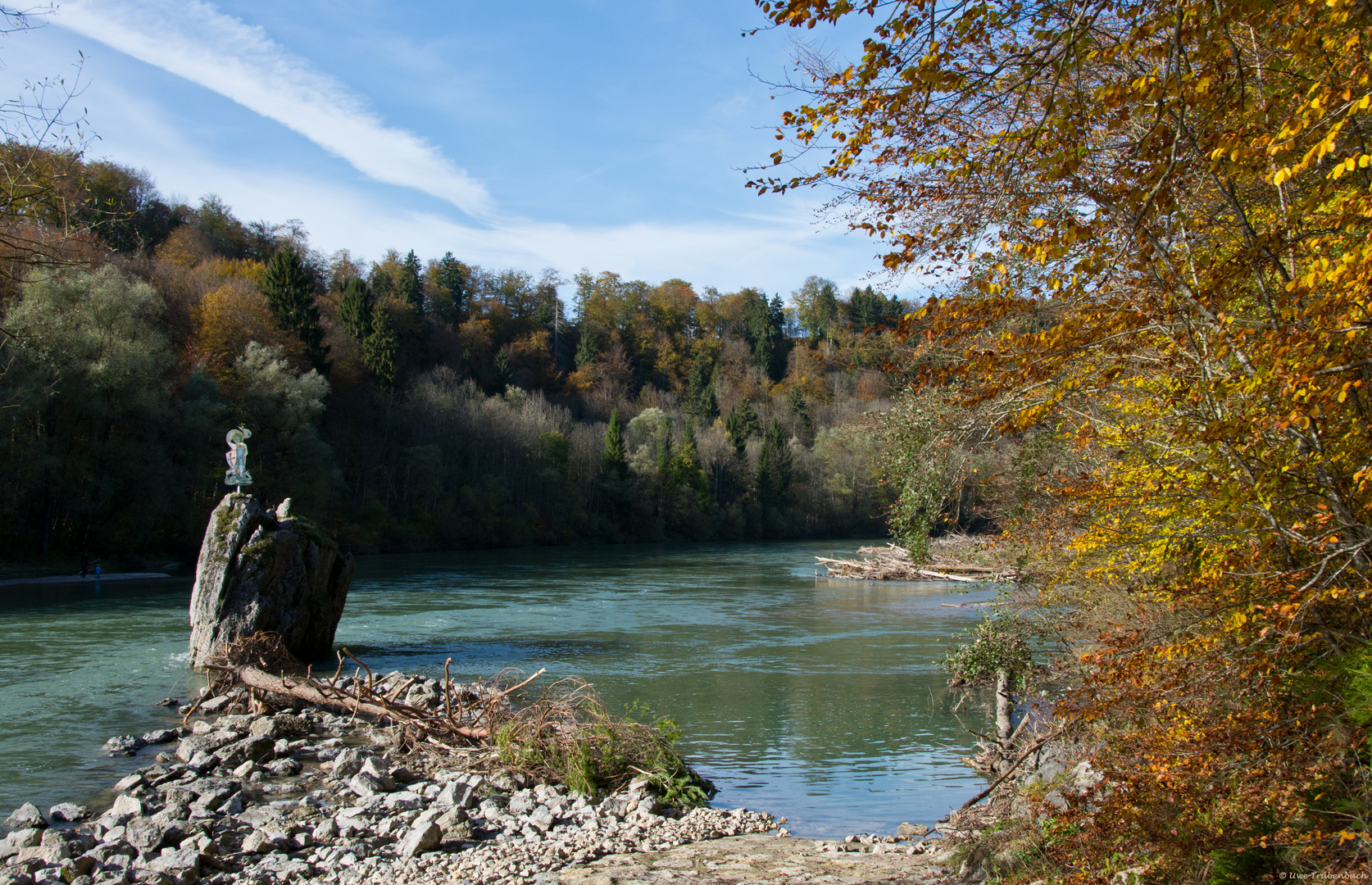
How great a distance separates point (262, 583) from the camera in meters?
15.1

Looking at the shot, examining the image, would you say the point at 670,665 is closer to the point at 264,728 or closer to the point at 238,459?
the point at 264,728

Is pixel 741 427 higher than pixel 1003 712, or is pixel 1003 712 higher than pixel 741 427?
pixel 741 427

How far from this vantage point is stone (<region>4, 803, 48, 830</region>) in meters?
7.42

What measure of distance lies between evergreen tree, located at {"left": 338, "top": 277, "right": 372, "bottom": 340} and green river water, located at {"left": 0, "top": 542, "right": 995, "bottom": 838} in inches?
1120

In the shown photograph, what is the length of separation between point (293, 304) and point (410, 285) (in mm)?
31437

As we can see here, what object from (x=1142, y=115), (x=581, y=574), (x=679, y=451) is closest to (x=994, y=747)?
(x=1142, y=115)

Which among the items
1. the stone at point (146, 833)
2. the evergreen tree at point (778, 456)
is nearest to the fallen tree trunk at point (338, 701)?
the stone at point (146, 833)

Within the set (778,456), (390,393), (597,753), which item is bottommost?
(597,753)

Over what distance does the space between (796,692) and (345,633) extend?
11.1 meters

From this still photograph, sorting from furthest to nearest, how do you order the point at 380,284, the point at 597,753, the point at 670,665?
the point at 380,284
the point at 670,665
the point at 597,753

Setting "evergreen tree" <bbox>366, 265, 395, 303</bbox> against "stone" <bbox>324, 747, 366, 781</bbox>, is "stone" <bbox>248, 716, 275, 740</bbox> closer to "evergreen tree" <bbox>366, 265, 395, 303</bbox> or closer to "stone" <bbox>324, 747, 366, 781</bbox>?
"stone" <bbox>324, 747, 366, 781</bbox>

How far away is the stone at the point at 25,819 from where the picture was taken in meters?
7.42

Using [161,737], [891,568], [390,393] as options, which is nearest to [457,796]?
[161,737]

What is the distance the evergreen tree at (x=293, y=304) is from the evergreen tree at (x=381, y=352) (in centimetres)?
636
